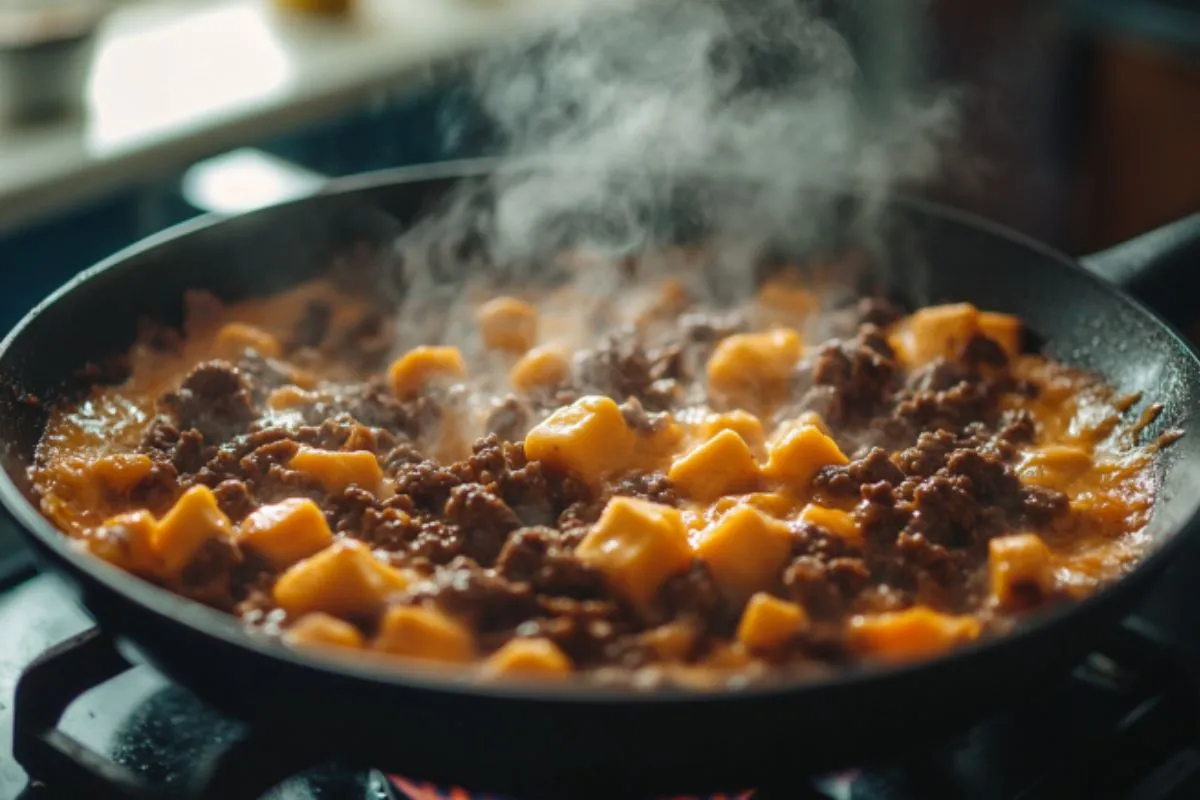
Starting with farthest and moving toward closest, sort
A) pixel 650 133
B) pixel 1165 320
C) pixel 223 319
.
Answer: pixel 650 133 → pixel 223 319 → pixel 1165 320

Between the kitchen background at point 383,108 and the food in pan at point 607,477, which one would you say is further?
the kitchen background at point 383,108

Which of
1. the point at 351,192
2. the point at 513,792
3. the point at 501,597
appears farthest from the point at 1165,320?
the point at 351,192

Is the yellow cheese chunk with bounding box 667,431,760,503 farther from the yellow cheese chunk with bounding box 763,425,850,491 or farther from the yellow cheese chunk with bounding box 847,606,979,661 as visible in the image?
the yellow cheese chunk with bounding box 847,606,979,661

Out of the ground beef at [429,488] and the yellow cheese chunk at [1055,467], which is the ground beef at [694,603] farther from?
the yellow cheese chunk at [1055,467]

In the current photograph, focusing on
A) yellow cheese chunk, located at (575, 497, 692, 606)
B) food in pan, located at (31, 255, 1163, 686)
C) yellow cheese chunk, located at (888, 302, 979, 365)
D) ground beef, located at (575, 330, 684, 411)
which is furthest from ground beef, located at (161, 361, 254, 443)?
yellow cheese chunk, located at (888, 302, 979, 365)

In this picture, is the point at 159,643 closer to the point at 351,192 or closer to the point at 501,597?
the point at 501,597

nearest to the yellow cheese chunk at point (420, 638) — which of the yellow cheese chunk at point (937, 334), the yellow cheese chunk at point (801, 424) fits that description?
the yellow cheese chunk at point (801, 424)

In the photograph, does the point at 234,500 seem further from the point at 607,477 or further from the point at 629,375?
the point at 629,375
